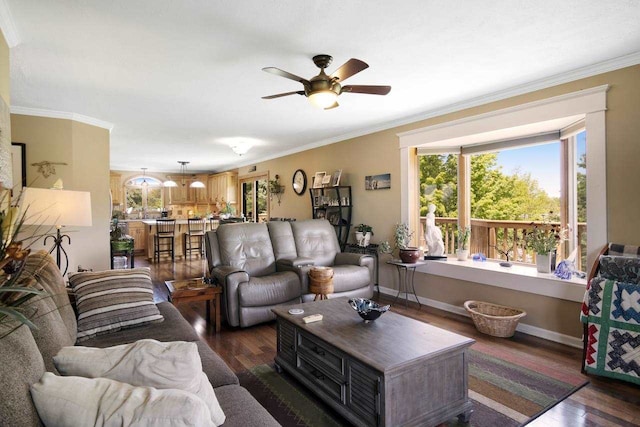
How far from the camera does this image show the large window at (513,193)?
12.0 feet

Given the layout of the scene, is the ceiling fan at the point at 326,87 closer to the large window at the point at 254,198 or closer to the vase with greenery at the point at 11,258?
the vase with greenery at the point at 11,258

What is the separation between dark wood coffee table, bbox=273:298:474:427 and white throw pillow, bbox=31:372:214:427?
104 cm

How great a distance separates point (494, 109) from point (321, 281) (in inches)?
102

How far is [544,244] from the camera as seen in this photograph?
11.8ft

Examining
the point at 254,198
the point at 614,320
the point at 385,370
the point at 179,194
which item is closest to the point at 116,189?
the point at 179,194

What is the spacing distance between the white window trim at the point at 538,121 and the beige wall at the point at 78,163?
13.5 ft

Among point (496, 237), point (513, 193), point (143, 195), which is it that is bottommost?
point (496, 237)

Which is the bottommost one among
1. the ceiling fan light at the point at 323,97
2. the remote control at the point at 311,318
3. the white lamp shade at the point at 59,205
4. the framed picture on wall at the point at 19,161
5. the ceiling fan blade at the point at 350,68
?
the remote control at the point at 311,318

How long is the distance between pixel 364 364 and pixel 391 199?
3369 mm

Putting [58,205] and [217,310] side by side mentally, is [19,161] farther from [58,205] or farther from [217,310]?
[217,310]

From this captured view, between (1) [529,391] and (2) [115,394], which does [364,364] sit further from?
(1) [529,391]

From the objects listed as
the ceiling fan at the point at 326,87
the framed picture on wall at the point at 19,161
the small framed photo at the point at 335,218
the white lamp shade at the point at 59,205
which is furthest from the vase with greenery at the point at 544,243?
the framed picture on wall at the point at 19,161

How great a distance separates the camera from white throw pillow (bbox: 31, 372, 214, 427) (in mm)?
930

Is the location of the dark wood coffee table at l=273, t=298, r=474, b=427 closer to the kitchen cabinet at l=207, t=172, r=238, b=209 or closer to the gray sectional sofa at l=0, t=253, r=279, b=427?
the gray sectional sofa at l=0, t=253, r=279, b=427
